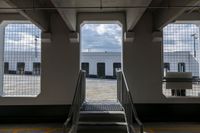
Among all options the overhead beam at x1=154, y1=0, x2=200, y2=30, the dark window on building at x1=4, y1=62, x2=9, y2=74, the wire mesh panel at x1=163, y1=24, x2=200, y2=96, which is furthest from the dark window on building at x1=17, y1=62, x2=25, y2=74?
the wire mesh panel at x1=163, y1=24, x2=200, y2=96

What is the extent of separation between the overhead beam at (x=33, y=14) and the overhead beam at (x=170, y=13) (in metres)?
3.48

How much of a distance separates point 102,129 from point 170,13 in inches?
135

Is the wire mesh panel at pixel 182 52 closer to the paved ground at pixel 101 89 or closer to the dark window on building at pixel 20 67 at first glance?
the paved ground at pixel 101 89

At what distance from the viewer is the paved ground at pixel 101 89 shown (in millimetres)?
8603

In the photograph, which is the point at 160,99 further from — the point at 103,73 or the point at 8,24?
the point at 8,24

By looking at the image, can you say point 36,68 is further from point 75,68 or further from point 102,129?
point 102,129

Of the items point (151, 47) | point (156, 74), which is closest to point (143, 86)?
point (156, 74)

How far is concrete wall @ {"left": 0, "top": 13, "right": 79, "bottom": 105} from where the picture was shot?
7.12 meters

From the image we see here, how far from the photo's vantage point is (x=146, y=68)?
719 centimetres

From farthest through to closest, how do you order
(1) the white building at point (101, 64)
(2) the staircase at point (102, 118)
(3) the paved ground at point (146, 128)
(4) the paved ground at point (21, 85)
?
(1) the white building at point (101, 64)
(4) the paved ground at point (21, 85)
(3) the paved ground at point (146, 128)
(2) the staircase at point (102, 118)

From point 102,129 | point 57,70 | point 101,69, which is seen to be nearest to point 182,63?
point 101,69

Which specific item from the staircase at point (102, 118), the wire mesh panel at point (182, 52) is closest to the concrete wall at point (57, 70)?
the staircase at point (102, 118)

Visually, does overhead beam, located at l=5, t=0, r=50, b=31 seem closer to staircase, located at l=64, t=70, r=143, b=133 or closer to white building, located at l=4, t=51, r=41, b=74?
white building, located at l=4, t=51, r=41, b=74

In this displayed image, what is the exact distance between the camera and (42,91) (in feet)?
23.5
